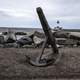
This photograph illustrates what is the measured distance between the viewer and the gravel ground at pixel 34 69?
6.16 meters

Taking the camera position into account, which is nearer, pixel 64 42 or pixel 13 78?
pixel 13 78

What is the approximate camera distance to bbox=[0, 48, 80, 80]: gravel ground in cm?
616

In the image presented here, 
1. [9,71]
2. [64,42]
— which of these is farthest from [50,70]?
[64,42]

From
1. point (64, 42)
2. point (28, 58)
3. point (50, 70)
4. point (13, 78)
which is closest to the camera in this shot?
point (13, 78)

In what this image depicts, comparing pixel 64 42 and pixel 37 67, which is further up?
pixel 37 67

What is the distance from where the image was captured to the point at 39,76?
617 cm

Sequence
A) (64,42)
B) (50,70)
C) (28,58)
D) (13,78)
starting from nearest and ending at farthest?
(13,78)
(50,70)
(28,58)
(64,42)

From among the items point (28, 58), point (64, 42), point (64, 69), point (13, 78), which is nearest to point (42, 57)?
point (28, 58)

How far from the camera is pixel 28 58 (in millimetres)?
7160

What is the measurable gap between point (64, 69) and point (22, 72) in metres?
1.32

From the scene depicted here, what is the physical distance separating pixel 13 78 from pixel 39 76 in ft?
2.51

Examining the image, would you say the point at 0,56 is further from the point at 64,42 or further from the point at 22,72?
the point at 64,42

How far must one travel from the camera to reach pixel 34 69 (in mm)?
6570

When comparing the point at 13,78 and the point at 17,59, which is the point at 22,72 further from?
the point at 17,59
